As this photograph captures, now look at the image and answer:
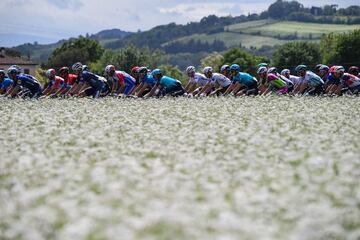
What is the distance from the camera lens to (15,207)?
23.7 feet

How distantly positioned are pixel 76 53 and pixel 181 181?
443 feet

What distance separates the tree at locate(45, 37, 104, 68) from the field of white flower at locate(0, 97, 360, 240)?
124 meters

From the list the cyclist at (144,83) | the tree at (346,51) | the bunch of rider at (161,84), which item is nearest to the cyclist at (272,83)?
the bunch of rider at (161,84)

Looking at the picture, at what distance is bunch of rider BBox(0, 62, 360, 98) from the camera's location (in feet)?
102

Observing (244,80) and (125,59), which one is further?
(125,59)

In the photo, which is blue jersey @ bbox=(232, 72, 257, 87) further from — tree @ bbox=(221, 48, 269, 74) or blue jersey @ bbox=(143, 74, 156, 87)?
tree @ bbox=(221, 48, 269, 74)

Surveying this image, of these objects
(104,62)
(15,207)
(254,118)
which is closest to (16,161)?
(15,207)

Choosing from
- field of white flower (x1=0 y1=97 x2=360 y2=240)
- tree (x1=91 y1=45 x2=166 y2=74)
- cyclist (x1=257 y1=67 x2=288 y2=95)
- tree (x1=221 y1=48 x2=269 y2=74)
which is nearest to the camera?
field of white flower (x1=0 y1=97 x2=360 y2=240)

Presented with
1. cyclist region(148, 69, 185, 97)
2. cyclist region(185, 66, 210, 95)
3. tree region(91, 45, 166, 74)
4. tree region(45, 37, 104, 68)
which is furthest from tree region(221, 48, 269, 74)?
cyclist region(148, 69, 185, 97)

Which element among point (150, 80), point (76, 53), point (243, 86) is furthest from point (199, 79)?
point (76, 53)

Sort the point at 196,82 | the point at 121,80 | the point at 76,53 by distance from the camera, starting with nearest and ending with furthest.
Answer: the point at 121,80 → the point at 196,82 → the point at 76,53

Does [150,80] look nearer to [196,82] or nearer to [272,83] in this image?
[196,82]

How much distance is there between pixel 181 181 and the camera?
8.30 meters

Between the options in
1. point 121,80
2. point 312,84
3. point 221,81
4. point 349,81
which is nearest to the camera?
point 312,84
